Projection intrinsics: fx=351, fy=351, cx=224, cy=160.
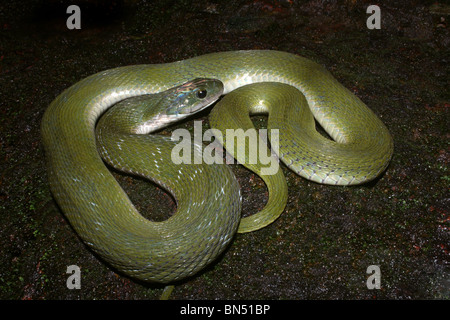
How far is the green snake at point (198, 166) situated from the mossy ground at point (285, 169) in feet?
0.64

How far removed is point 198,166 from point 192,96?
89 centimetres

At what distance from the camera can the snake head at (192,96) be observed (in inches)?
132

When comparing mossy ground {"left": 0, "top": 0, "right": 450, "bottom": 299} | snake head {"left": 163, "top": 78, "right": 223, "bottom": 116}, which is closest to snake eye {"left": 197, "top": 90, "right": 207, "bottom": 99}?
snake head {"left": 163, "top": 78, "right": 223, "bottom": 116}

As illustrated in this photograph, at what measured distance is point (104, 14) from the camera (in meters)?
4.83

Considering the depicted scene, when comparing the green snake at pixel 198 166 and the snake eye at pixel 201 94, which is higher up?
the snake eye at pixel 201 94

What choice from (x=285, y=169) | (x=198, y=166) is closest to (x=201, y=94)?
(x=198, y=166)

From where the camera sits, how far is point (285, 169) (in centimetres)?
304

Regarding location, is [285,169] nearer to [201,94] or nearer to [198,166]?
[198,166]

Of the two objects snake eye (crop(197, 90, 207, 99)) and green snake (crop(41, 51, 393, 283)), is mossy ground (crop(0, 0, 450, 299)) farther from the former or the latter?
snake eye (crop(197, 90, 207, 99))

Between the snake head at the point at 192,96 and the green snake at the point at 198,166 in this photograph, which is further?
the snake head at the point at 192,96

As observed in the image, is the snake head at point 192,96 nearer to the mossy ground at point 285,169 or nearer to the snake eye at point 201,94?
the snake eye at point 201,94

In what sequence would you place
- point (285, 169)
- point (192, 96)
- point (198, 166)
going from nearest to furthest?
1. point (198, 166)
2. point (285, 169)
3. point (192, 96)

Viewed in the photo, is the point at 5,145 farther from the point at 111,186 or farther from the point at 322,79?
the point at 322,79

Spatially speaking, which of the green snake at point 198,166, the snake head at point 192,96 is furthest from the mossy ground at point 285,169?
the snake head at point 192,96
